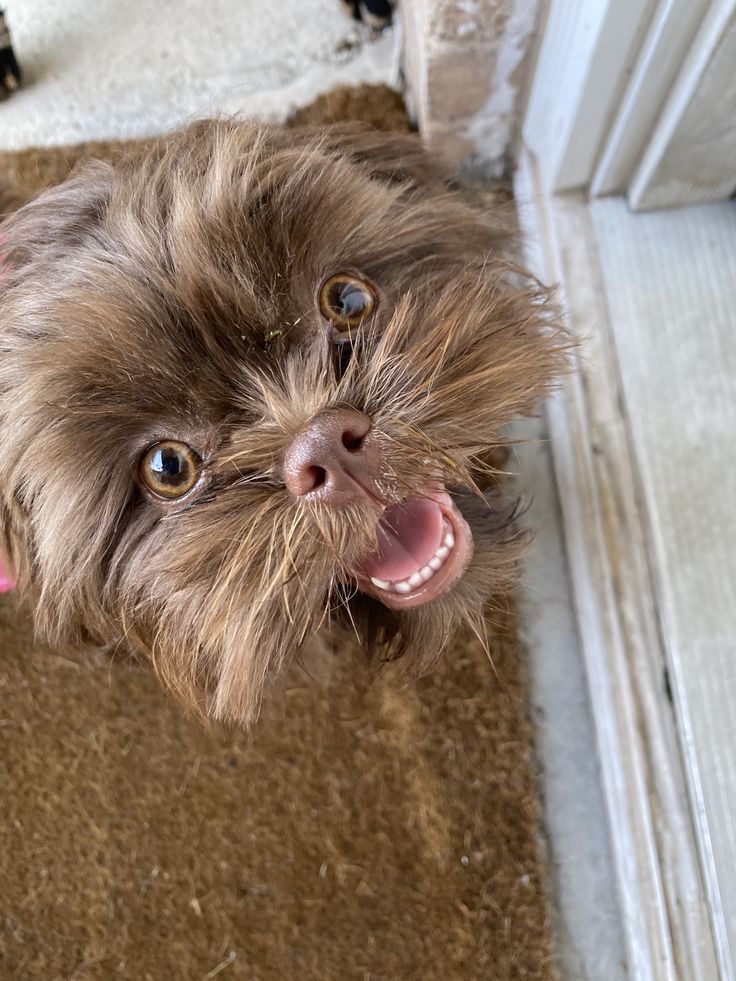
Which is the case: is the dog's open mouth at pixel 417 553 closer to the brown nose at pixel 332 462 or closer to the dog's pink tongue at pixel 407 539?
the dog's pink tongue at pixel 407 539

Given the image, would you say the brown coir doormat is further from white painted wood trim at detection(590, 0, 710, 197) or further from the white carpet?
white painted wood trim at detection(590, 0, 710, 197)

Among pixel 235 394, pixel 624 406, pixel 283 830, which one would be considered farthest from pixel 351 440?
pixel 283 830

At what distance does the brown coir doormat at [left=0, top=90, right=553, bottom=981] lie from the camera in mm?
1368

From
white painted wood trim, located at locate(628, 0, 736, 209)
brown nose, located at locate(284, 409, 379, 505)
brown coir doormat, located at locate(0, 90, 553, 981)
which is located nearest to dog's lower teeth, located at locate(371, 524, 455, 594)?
brown nose, located at locate(284, 409, 379, 505)

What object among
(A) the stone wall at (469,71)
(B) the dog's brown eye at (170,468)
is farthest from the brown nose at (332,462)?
(A) the stone wall at (469,71)

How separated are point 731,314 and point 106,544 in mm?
1087

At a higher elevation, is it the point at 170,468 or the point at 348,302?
the point at 348,302

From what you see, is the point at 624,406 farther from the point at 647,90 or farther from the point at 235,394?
the point at 235,394

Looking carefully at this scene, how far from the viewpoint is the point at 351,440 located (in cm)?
85

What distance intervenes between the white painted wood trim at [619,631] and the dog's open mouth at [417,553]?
45 cm

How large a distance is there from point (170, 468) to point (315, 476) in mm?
198

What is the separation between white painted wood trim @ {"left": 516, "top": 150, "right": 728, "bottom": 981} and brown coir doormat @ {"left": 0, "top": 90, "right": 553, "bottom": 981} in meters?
0.15

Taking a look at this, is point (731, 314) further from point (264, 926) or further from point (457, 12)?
point (264, 926)

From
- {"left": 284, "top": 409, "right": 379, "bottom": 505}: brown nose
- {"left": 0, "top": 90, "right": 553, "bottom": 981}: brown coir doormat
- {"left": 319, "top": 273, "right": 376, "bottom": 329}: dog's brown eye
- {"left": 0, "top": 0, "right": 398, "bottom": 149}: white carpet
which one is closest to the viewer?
{"left": 284, "top": 409, "right": 379, "bottom": 505}: brown nose
